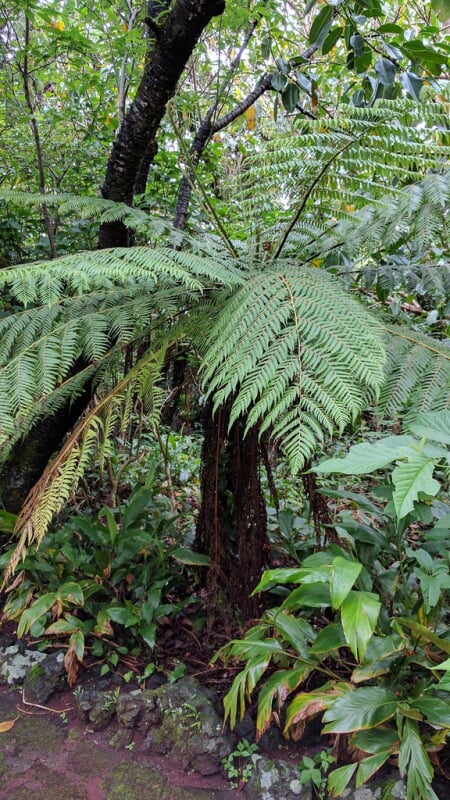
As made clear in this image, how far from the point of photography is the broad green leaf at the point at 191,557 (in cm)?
183

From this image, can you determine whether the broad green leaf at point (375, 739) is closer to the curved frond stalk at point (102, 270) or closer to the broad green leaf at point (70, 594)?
the broad green leaf at point (70, 594)

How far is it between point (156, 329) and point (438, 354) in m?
0.78

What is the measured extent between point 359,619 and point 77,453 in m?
0.83

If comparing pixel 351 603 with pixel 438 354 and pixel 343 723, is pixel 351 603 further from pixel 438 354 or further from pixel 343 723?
pixel 438 354

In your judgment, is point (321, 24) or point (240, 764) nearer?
point (240, 764)

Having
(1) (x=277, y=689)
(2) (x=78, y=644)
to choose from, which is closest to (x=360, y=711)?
(1) (x=277, y=689)

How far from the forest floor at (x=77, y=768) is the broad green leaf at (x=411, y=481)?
1.15 metres

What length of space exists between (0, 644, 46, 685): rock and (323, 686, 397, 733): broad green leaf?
1.04m

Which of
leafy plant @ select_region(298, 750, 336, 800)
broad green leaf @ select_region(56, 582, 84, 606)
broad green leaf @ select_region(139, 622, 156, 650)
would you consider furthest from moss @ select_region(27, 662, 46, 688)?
leafy plant @ select_region(298, 750, 336, 800)

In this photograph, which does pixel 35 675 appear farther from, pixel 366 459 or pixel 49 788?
pixel 366 459

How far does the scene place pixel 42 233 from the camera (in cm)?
326

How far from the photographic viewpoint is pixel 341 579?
47.6 inches

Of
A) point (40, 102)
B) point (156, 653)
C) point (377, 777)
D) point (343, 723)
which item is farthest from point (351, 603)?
point (40, 102)

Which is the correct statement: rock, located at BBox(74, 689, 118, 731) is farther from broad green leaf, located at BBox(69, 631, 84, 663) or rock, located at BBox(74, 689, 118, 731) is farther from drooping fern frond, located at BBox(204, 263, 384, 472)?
drooping fern frond, located at BBox(204, 263, 384, 472)
